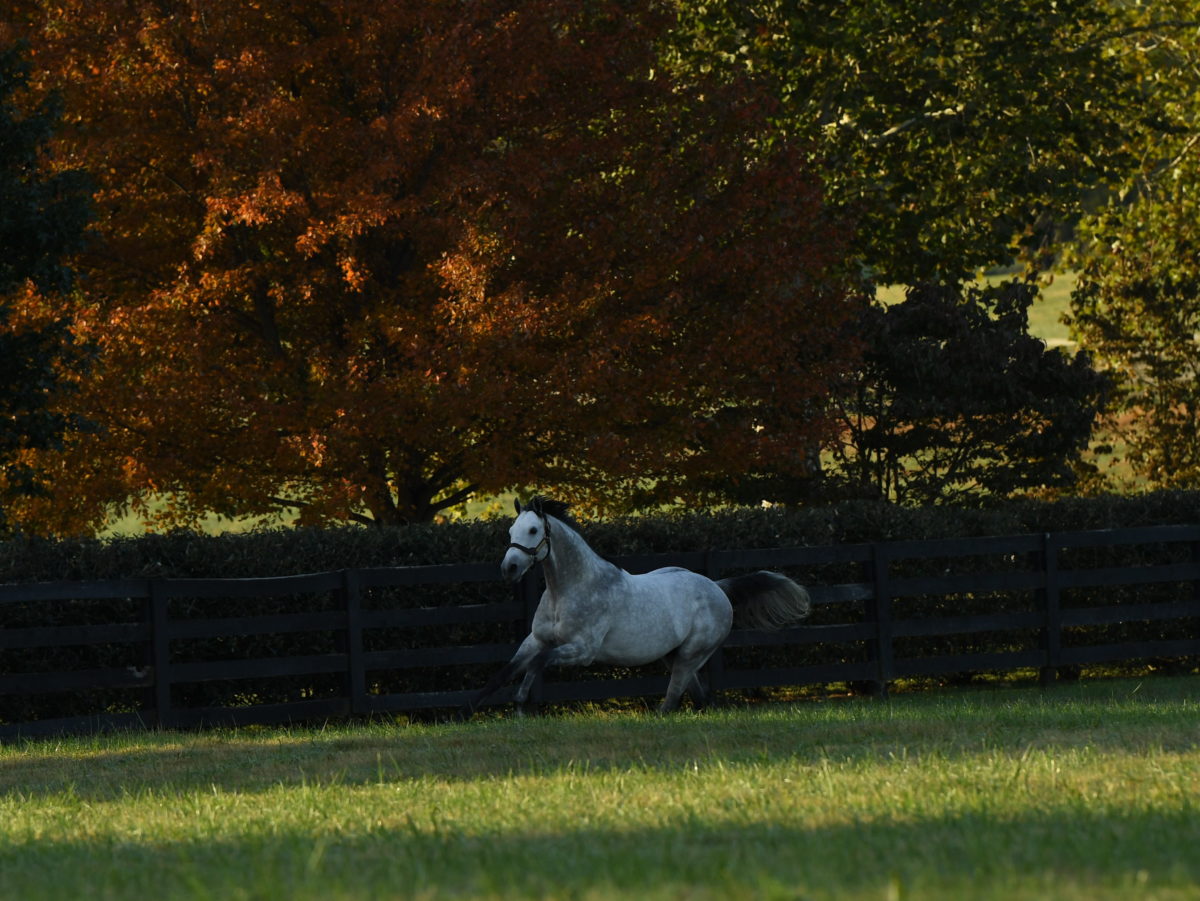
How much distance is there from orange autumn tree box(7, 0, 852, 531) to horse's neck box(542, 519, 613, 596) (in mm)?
3979

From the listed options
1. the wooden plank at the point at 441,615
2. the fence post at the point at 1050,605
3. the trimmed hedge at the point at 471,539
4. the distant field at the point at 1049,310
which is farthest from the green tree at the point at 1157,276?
the distant field at the point at 1049,310

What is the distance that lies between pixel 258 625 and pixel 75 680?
5.42 ft

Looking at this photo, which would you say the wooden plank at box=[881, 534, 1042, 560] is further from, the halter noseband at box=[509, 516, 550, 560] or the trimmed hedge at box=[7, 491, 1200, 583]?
the halter noseband at box=[509, 516, 550, 560]

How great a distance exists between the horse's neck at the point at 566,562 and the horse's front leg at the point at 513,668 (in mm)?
464

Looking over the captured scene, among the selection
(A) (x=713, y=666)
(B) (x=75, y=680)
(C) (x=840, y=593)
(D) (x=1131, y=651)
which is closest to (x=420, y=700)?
(A) (x=713, y=666)

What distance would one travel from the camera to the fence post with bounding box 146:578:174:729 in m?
14.9

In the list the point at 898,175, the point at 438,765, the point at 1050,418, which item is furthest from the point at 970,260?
the point at 438,765

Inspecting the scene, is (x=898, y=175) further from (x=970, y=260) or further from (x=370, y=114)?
(x=370, y=114)

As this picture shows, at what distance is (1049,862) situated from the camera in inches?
228

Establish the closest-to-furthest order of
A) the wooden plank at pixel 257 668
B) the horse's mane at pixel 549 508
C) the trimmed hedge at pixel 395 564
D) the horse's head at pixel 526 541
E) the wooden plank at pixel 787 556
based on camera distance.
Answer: the horse's head at pixel 526 541
the horse's mane at pixel 549 508
the wooden plank at pixel 257 668
the trimmed hedge at pixel 395 564
the wooden plank at pixel 787 556

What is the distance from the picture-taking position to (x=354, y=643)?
15.6m

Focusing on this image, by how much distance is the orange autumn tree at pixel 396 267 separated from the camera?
18.3m

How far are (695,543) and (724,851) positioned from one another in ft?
37.9

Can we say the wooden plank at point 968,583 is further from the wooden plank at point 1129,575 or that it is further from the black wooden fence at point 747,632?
the wooden plank at point 1129,575
